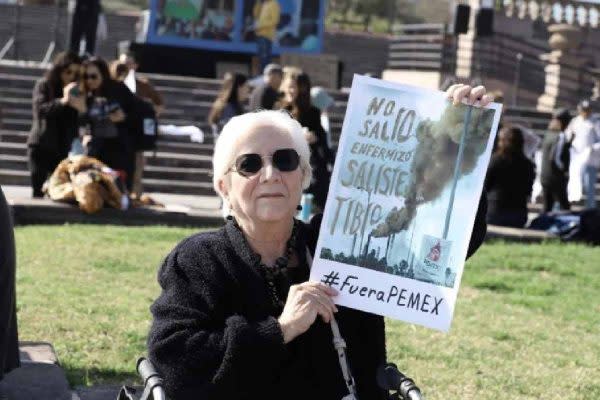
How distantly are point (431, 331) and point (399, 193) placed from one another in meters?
4.38

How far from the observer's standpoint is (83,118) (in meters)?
12.6

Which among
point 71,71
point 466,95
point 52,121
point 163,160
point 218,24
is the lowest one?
point 163,160

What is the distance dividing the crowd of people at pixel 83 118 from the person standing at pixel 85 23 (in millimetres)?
9527

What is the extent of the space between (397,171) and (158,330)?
0.75 m

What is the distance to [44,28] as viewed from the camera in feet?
123

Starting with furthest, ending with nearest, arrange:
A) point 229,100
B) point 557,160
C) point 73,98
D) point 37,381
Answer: point 557,160, point 229,100, point 73,98, point 37,381

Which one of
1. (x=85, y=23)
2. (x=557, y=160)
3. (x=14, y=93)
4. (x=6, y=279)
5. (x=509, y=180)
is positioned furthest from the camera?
(x=85, y=23)

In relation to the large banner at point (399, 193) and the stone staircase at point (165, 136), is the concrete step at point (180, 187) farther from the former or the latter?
the large banner at point (399, 193)

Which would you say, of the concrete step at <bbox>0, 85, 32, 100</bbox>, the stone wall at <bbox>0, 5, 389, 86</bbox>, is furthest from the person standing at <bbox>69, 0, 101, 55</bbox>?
the stone wall at <bbox>0, 5, 389, 86</bbox>

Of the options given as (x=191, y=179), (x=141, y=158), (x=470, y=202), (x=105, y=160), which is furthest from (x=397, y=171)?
(x=191, y=179)

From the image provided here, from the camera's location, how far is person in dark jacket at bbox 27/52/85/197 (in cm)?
1255

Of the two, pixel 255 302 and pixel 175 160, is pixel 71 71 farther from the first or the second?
pixel 255 302

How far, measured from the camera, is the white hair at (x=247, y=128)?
3.77 m

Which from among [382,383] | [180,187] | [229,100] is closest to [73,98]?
[229,100]
